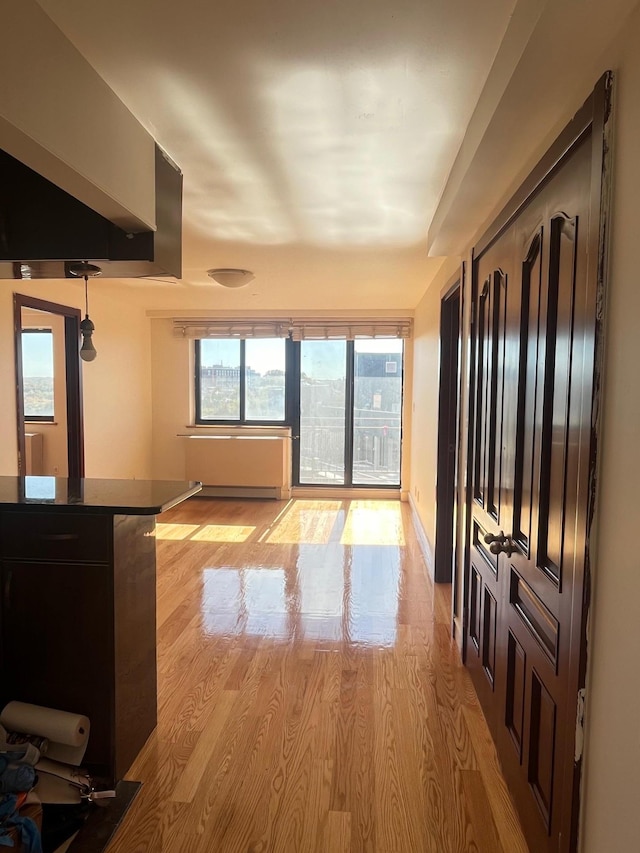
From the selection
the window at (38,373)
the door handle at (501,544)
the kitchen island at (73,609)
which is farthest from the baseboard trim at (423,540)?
the window at (38,373)

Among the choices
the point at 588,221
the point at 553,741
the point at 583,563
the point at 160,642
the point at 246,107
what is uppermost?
the point at 246,107

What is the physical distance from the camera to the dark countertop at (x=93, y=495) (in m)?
1.85

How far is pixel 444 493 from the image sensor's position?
3941mm

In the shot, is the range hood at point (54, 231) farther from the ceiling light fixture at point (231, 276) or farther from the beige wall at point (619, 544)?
the ceiling light fixture at point (231, 276)

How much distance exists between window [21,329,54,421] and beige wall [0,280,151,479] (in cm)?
77

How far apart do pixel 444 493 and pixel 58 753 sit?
2.85m

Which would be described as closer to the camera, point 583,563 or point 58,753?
point 583,563

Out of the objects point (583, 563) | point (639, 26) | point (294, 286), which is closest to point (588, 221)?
point (639, 26)

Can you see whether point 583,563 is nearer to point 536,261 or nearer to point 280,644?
point 536,261

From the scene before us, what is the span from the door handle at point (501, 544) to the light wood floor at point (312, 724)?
0.84 m

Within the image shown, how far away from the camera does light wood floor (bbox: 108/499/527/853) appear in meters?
1.73

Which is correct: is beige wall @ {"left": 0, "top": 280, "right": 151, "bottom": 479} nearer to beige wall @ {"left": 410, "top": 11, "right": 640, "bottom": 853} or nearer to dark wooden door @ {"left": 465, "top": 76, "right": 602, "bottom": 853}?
dark wooden door @ {"left": 465, "top": 76, "right": 602, "bottom": 853}

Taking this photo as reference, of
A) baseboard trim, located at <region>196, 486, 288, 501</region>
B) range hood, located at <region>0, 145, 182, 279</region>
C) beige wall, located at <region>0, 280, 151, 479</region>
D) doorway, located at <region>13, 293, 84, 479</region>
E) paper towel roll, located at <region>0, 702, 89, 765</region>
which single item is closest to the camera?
paper towel roll, located at <region>0, 702, 89, 765</region>

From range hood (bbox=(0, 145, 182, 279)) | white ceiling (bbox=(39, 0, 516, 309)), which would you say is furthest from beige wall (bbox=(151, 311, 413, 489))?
range hood (bbox=(0, 145, 182, 279))
